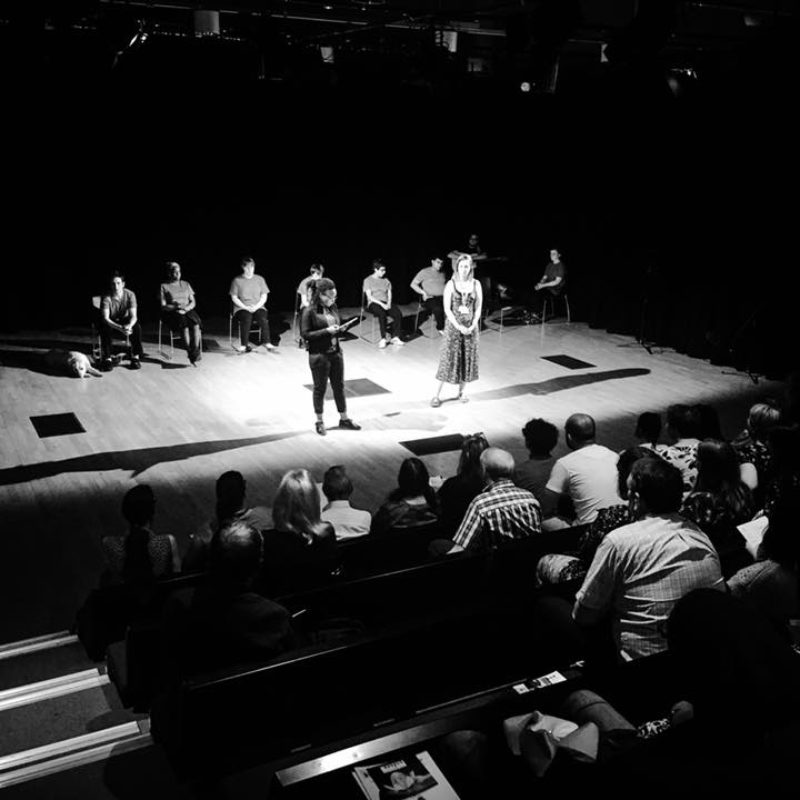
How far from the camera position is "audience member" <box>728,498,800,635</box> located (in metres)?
2.72

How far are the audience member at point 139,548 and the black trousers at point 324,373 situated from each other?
309 cm

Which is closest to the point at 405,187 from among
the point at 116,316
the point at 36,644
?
the point at 116,316

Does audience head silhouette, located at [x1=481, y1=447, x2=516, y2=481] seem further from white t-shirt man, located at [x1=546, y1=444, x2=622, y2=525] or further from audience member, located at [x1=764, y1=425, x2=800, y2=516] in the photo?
audience member, located at [x1=764, y1=425, x2=800, y2=516]

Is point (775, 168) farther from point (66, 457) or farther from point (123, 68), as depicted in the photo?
point (66, 457)

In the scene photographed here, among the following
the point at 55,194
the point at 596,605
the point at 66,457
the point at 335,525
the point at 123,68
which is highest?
the point at 123,68

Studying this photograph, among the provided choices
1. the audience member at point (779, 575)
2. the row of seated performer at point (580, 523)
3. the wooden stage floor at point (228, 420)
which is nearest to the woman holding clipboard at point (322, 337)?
the wooden stage floor at point (228, 420)

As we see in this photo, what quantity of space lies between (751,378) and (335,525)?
6.94 m

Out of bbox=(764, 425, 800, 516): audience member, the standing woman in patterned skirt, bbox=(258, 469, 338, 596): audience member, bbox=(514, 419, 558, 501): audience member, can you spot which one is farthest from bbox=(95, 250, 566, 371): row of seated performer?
bbox=(764, 425, 800, 516): audience member

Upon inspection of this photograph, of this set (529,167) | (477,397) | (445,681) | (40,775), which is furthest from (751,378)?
(40,775)

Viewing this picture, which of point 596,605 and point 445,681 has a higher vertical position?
point 596,605

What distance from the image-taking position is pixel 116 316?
9.26 m

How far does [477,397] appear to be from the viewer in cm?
849

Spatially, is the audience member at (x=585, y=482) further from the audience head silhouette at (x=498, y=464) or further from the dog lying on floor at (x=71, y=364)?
the dog lying on floor at (x=71, y=364)

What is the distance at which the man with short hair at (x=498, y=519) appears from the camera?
12.8ft
